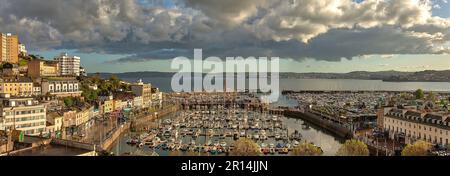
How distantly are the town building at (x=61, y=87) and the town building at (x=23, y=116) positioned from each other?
8.89 meters

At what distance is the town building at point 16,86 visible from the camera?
74.9ft

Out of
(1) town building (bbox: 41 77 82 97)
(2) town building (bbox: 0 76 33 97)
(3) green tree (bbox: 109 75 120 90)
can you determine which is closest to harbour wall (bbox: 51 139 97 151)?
(2) town building (bbox: 0 76 33 97)

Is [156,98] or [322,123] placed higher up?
[156,98]

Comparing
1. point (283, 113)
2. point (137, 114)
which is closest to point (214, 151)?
point (137, 114)

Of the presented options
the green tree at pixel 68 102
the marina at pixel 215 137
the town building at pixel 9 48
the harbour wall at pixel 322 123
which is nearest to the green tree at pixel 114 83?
the town building at pixel 9 48

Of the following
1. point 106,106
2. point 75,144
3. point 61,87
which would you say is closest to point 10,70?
point 61,87

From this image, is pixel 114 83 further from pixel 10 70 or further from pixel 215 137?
pixel 215 137

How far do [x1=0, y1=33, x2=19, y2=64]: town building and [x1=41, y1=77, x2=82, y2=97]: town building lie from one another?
19.7 ft

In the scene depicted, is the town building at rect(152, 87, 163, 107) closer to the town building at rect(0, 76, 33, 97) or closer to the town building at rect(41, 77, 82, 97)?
the town building at rect(41, 77, 82, 97)

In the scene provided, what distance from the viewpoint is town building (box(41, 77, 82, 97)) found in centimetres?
2586

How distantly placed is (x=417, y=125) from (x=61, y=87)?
20.7 metres

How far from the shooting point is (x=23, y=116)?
16.2 meters
